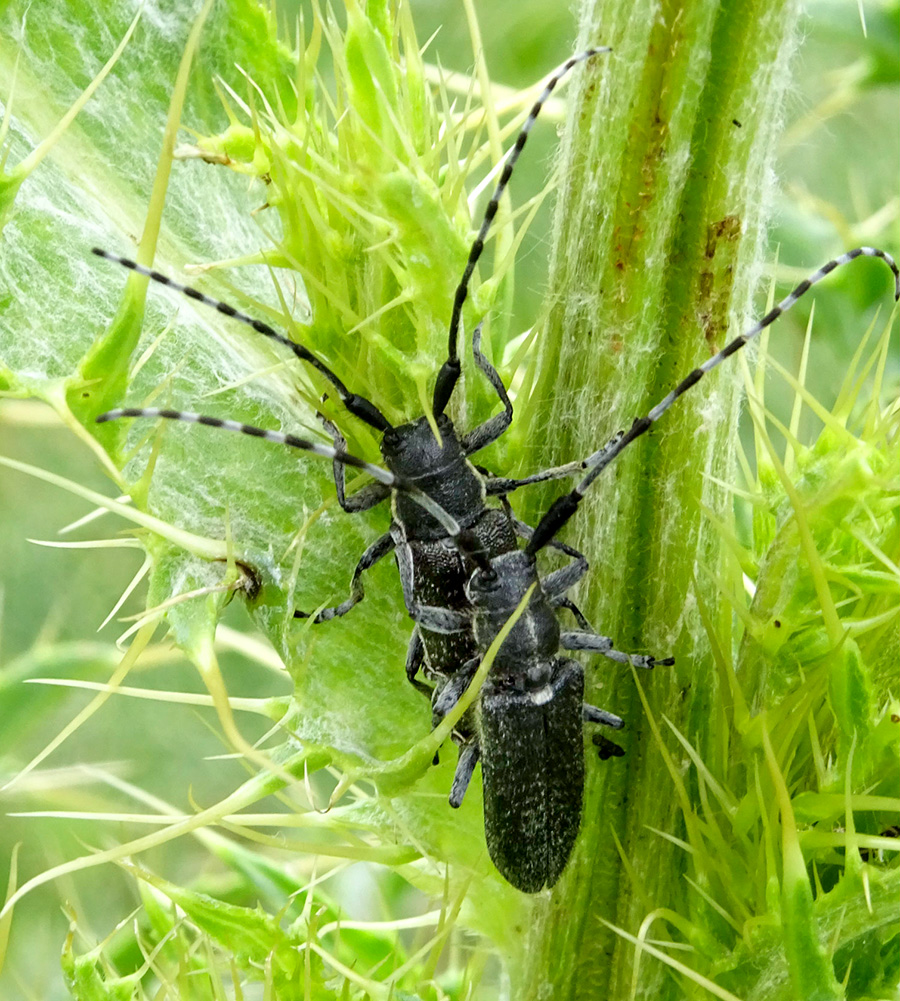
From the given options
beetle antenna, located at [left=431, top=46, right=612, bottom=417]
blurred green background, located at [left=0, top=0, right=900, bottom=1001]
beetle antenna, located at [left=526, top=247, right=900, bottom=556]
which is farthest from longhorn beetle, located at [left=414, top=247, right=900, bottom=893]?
blurred green background, located at [left=0, top=0, right=900, bottom=1001]

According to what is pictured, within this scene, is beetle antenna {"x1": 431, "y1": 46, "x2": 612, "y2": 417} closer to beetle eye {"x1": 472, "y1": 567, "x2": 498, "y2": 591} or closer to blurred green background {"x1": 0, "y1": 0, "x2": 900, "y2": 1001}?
beetle eye {"x1": 472, "y1": 567, "x2": 498, "y2": 591}

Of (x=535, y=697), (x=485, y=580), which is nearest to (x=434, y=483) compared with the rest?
(x=485, y=580)

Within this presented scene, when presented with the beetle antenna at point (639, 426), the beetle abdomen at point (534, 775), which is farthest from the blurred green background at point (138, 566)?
the beetle abdomen at point (534, 775)

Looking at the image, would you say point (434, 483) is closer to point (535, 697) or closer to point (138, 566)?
point (535, 697)

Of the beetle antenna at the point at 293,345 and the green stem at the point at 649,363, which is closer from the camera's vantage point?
the green stem at the point at 649,363

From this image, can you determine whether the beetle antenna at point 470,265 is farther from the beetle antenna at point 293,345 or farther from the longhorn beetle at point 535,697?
the longhorn beetle at point 535,697

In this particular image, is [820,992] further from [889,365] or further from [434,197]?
[889,365]

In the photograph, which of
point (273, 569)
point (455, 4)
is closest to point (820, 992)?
point (273, 569)
